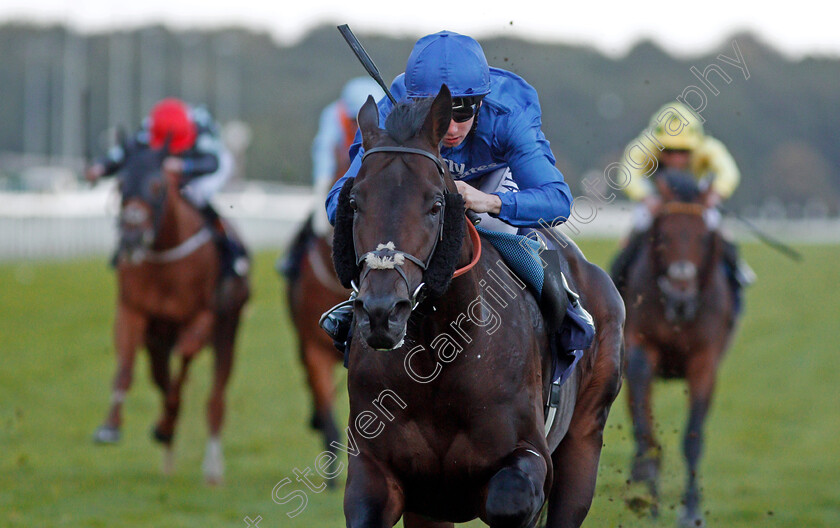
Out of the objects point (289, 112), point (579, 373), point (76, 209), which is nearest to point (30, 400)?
point (579, 373)

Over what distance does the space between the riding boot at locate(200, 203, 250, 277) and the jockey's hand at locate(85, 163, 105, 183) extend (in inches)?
31.2

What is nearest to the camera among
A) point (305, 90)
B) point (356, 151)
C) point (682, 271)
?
point (356, 151)

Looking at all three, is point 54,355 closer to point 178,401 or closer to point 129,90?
point 178,401

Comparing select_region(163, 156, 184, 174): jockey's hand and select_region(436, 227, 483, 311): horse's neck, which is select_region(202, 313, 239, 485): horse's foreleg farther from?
select_region(436, 227, 483, 311): horse's neck

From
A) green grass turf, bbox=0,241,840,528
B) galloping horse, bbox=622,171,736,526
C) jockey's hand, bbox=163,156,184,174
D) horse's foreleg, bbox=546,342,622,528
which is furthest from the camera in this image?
jockey's hand, bbox=163,156,184,174

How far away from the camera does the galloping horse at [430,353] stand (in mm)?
3072

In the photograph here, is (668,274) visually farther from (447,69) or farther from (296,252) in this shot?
(447,69)

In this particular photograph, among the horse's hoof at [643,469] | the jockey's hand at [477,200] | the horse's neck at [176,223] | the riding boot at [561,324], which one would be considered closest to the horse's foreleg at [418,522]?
the riding boot at [561,324]

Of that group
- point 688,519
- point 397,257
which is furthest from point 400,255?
point 688,519

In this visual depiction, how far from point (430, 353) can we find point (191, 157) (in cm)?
623

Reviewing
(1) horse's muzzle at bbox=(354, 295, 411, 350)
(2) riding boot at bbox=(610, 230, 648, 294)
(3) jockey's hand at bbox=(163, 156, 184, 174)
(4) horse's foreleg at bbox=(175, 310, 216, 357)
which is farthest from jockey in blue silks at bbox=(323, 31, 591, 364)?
(3) jockey's hand at bbox=(163, 156, 184, 174)

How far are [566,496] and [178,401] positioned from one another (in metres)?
4.76

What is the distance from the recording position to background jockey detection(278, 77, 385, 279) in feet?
27.1

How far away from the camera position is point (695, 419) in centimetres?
763
